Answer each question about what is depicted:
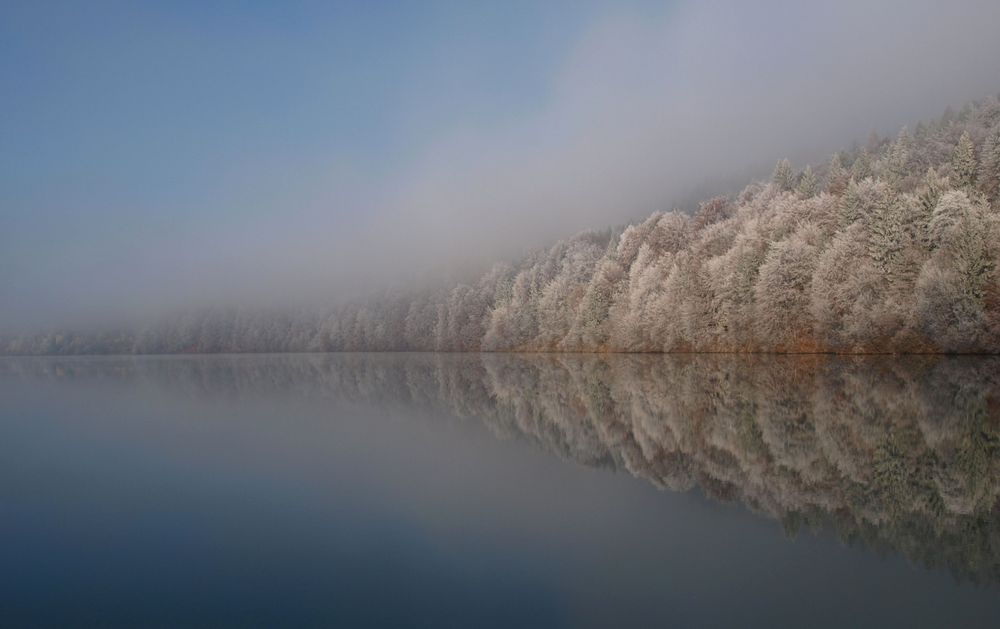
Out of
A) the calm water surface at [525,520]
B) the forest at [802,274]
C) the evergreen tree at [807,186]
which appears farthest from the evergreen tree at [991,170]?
the calm water surface at [525,520]

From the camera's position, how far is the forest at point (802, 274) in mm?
57094

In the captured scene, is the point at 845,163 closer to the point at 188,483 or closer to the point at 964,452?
the point at 964,452

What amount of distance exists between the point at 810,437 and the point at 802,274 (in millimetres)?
57282

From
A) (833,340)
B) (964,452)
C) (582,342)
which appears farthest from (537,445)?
(582,342)

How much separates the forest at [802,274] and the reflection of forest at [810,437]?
1372 cm

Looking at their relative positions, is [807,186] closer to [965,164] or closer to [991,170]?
[965,164]

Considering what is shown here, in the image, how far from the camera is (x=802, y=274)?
72812mm

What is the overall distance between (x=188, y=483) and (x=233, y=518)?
5.02m

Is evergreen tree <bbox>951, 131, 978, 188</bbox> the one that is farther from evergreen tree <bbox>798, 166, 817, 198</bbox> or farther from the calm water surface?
the calm water surface

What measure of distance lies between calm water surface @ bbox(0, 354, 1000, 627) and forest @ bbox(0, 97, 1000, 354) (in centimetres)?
3412

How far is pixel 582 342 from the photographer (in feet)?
358

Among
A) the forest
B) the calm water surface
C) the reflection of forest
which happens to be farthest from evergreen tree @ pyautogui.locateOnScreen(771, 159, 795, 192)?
the calm water surface

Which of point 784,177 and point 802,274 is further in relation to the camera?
point 784,177

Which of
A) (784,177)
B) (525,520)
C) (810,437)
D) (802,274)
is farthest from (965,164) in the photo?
(525,520)
